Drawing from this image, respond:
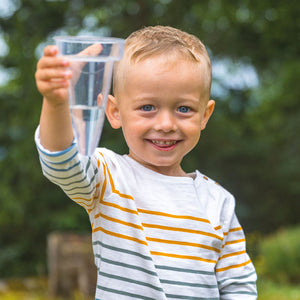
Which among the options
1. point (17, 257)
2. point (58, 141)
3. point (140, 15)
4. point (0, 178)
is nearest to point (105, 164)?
point (58, 141)

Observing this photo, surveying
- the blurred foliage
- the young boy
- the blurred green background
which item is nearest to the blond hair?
the young boy

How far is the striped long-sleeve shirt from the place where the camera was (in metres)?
1.66

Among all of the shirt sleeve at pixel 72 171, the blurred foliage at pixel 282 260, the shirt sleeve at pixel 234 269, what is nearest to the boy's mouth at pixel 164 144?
the shirt sleeve at pixel 72 171

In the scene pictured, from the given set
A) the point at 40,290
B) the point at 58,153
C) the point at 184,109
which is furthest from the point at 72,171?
the point at 40,290

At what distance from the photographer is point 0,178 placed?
21.5 ft

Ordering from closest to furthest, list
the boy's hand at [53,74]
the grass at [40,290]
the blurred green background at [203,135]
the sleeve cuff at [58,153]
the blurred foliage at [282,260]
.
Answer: the boy's hand at [53,74], the sleeve cuff at [58,153], the grass at [40,290], the blurred green background at [203,135], the blurred foliage at [282,260]

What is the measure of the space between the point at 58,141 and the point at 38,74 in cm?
20

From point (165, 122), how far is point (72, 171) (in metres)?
0.39

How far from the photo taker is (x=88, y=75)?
48.4 inches

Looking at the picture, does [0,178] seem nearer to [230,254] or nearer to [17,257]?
[17,257]

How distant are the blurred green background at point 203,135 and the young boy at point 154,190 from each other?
3.92m

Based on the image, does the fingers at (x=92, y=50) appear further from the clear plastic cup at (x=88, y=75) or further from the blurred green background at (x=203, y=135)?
the blurred green background at (x=203, y=135)

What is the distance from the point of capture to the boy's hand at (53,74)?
3.91 feet

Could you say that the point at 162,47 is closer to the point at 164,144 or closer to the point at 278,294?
the point at 164,144
